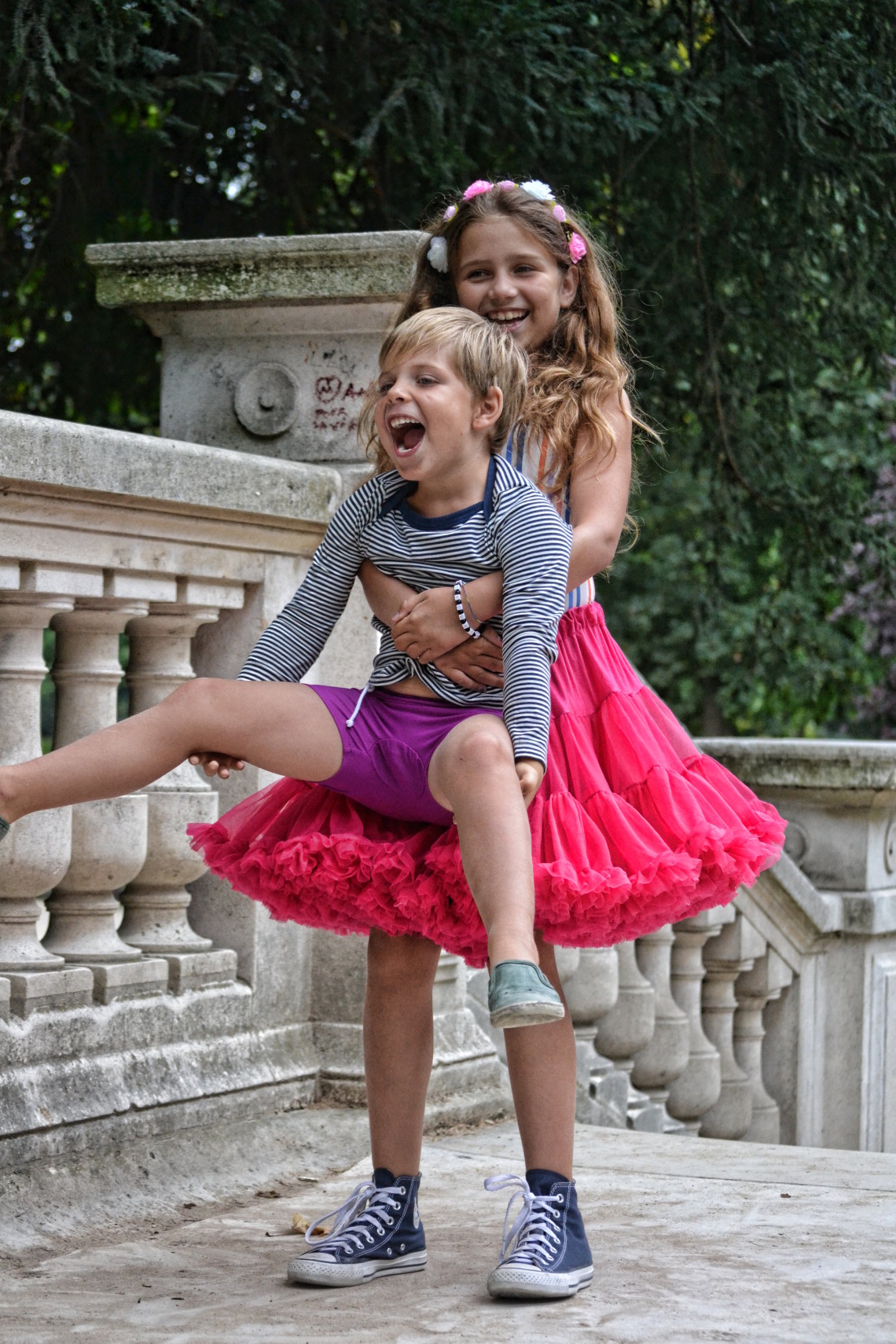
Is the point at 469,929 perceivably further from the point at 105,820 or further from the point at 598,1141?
the point at 598,1141

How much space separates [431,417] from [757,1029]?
3114 mm

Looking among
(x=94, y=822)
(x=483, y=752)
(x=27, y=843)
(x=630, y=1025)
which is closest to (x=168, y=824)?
(x=94, y=822)

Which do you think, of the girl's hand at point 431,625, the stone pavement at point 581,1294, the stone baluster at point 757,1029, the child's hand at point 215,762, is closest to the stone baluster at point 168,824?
the stone pavement at point 581,1294

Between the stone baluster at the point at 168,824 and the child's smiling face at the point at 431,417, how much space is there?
907 mm

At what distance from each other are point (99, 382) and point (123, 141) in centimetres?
117

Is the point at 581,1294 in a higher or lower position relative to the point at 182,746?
lower

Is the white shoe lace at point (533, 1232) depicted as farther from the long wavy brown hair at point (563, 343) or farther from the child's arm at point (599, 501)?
the long wavy brown hair at point (563, 343)

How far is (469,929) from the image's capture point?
8.29 feet

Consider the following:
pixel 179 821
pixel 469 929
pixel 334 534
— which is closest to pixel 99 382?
pixel 179 821

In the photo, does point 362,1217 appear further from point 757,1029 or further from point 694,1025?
point 757,1029

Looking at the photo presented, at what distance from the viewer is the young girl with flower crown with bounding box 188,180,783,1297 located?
8.21ft

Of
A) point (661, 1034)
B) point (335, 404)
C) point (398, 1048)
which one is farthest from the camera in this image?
point (661, 1034)

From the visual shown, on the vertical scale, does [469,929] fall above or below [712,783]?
below

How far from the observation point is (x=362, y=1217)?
2619 millimetres
